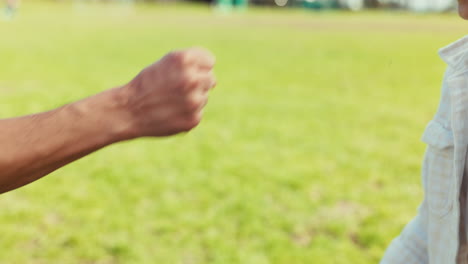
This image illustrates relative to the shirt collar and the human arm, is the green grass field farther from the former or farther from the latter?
the human arm

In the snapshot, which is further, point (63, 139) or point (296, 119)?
point (296, 119)

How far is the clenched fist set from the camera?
3.08ft

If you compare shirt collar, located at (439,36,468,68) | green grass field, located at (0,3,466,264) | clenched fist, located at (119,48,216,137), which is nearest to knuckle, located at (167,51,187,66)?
clenched fist, located at (119,48,216,137)

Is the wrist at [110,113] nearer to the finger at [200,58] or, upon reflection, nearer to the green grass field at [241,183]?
the finger at [200,58]

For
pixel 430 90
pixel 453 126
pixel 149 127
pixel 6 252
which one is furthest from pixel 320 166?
pixel 430 90

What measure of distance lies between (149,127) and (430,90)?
8.85m

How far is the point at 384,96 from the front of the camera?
27.5 ft

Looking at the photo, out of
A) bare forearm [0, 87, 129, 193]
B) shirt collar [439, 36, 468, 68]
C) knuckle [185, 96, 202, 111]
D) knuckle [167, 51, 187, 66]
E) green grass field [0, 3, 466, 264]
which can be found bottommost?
green grass field [0, 3, 466, 264]

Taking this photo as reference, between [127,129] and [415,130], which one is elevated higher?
[127,129]

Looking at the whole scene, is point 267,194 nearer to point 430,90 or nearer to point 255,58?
point 430,90

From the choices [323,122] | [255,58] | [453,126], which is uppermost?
[453,126]

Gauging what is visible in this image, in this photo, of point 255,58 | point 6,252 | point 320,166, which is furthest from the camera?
point 255,58

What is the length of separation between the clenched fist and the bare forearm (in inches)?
1.3

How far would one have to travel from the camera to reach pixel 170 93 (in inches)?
37.3
